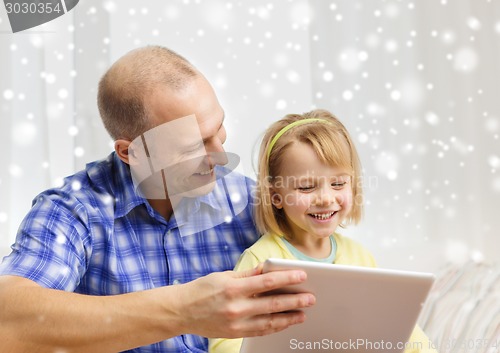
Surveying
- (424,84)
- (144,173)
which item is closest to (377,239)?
(424,84)

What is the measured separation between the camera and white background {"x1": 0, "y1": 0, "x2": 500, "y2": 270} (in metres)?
2.23

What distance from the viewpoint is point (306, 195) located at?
4.24 feet

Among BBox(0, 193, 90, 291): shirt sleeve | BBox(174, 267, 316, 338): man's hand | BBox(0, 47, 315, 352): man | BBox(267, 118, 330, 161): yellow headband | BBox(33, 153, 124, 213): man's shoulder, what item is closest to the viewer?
BBox(174, 267, 316, 338): man's hand

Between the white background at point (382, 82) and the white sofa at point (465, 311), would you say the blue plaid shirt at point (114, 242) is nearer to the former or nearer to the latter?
the white sofa at point (465, 311)

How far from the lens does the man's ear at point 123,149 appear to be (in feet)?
4.42

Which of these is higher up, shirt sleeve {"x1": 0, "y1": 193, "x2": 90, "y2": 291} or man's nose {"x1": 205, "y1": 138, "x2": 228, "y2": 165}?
man's nose {"x1": 205, "y1": 138, "x2": 228, "y2": 165}

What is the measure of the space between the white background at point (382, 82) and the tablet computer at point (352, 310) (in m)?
1.09

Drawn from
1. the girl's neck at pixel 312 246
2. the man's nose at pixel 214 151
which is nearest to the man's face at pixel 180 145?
the man's nose at pixel 214 151

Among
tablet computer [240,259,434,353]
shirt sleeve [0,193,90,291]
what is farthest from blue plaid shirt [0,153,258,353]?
tablet computer [240,259,434,353]

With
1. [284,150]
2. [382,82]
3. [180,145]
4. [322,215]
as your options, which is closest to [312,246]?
[322,215]

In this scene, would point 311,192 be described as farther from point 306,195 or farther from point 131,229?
point 131,229

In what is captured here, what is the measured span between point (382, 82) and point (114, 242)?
146 cm

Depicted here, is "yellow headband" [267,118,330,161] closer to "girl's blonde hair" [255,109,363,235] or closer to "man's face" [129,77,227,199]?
"girl's blonde hair" [255,109,363,235]

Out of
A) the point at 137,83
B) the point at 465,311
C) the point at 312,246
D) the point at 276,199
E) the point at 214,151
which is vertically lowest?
the point at 465,311
